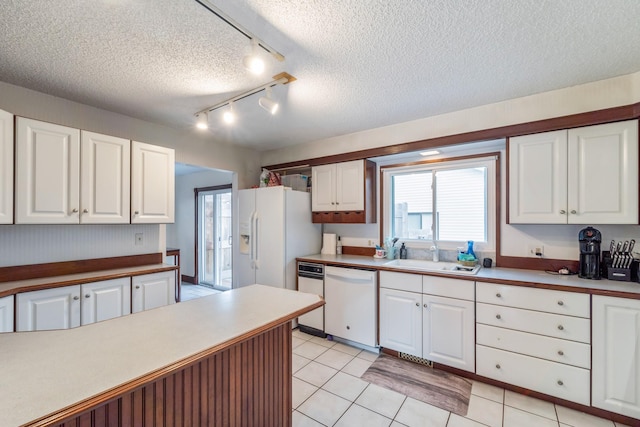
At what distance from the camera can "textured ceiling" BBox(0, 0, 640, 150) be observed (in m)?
1.43

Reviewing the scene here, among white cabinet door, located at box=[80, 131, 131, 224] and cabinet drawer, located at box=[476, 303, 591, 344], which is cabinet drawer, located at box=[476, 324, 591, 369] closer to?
cabinet drawer, located at box=[476, 303, 591, 344]

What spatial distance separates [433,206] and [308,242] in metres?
1.63

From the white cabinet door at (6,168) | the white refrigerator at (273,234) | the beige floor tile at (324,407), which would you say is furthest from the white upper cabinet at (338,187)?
the white cabinet door at (6,168)

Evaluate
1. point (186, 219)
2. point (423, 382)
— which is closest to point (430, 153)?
point (423, 382)

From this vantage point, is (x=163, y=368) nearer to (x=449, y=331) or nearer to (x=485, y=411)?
(x=485, y=411)

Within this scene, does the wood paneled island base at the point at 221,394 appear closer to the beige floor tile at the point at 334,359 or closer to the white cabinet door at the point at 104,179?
the beige floor tile at the point at 334,359

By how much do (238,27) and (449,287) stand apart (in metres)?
2.53

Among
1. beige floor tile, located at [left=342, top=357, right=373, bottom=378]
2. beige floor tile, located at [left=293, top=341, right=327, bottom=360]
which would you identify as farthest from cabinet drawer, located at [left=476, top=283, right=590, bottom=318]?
beige floor tile, located at [left=293, top=341, right=327, bottom=360]

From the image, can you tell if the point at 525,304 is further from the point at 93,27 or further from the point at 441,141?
the point at 93,27

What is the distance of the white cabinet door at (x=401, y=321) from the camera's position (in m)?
2.65

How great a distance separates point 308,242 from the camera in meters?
3.73

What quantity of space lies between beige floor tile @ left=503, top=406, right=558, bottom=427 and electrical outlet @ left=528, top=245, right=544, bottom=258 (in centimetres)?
129

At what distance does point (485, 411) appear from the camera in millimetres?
2029

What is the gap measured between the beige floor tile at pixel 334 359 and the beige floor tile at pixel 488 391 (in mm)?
1100
